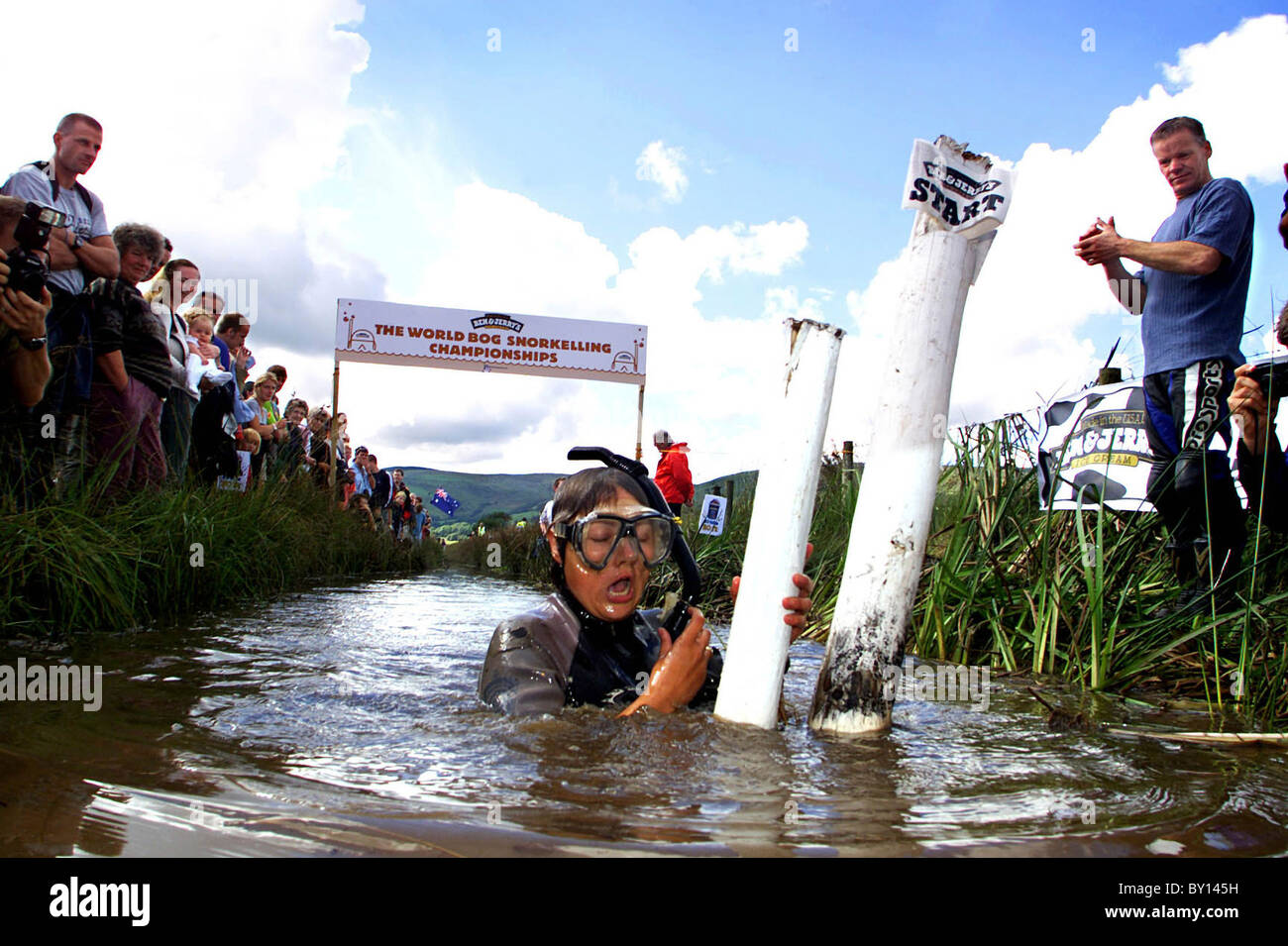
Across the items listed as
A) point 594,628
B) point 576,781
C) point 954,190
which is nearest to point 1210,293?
point 954,190

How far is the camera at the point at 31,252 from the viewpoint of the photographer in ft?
13.8

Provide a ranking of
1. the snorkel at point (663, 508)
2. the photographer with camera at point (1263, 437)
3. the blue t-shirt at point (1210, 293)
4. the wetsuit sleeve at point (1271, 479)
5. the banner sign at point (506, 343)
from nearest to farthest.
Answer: the snorkel at point (663, 508)
the photographer with camera at point (1263, 437)
the wetsuit sleeve at point (1271, 479)
the blue t-shirt at point (1210, 293)
the banner sign at point (506, 343)

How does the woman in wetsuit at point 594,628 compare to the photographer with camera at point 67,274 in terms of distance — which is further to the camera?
the photographer with camera at point 67,274

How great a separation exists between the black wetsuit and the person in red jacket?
7251mm

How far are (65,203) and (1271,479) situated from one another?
644 cm

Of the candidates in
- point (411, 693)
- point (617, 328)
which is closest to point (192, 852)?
point (411, 693)

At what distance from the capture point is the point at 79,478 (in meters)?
4.79

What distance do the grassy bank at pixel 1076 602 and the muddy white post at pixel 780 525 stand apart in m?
1.83

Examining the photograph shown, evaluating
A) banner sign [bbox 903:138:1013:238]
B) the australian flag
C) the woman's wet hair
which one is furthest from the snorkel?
the australian flag

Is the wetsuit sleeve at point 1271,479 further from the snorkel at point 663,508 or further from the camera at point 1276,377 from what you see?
the snorkel at point 663,508

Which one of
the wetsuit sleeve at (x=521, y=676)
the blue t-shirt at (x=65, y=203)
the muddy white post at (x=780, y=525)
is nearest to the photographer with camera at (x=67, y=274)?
the blue t-shirt at (x=65, y=203)

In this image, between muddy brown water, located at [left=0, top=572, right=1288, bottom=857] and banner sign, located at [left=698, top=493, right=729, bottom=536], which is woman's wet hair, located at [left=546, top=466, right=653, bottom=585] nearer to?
muddy brown water, located at [left=0, top=572, right=1288, bottom=857]

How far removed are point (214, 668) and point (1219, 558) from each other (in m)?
4.35
